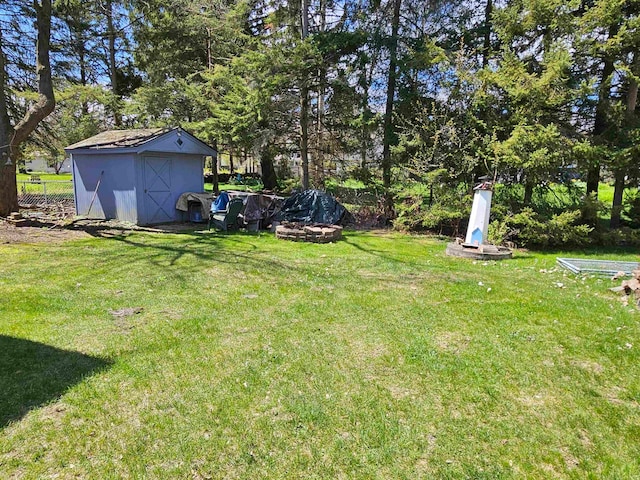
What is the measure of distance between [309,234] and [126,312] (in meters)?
5.42

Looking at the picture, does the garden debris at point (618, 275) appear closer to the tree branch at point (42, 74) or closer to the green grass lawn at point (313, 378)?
the green grass lawn at point (313, 378)

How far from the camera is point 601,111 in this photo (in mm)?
9391

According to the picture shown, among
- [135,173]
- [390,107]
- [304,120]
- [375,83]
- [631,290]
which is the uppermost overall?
[375,83]

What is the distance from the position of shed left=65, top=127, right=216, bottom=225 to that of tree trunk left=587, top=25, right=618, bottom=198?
426 inches

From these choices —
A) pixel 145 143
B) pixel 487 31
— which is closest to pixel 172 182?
pixel 145 143

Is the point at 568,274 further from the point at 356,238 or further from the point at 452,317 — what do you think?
the point at 356,238

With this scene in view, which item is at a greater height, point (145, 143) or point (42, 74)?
point (42, 74)

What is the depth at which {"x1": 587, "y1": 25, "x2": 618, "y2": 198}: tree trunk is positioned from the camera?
8.99 meters

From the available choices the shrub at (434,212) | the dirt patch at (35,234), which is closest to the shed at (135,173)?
the dirt patch at (35,234)

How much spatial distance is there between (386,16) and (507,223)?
312 inches

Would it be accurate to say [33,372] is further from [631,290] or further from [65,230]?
[65,230]

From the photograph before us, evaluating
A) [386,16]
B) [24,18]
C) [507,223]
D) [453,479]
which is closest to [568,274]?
[507,223]

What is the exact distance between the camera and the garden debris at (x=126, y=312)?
4262 millimetres

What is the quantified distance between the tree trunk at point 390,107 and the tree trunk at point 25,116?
9.15 m
